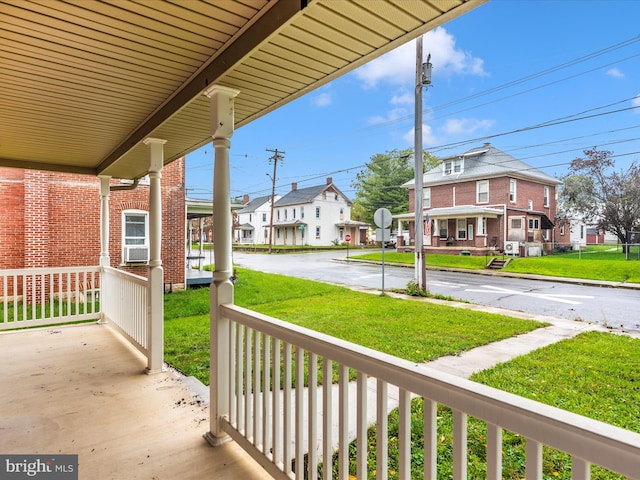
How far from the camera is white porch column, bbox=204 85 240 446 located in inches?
91.0

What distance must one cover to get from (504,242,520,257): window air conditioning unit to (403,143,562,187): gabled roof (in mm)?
3621

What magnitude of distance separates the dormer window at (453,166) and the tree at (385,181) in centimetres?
963

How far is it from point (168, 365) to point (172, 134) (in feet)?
7.82

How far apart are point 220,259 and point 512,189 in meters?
19.9

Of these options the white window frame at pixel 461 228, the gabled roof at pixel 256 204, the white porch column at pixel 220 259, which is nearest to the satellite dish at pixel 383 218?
the white porch column at pixel 220 259

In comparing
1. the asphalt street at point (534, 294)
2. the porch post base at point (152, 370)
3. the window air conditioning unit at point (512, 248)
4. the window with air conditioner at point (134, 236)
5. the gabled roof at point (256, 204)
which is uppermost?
the gabled roof at point (256, 204)

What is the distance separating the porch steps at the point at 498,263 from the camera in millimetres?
14719

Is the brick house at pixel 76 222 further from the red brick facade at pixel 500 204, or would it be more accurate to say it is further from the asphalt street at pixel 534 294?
the red brick facade at pixel 500 204

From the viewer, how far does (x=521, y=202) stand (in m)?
19.3

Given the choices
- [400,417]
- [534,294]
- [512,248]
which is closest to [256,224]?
[512,248]

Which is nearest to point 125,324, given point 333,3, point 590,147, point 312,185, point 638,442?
point 333,3

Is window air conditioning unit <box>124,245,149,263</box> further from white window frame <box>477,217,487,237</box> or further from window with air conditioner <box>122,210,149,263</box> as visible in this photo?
white window frame <box>477,217,487,237</box>

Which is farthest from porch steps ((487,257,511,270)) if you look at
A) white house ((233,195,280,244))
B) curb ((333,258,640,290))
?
white house ((233,195,280,244))

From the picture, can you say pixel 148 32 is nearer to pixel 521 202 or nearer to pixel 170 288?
pixel 170 288
